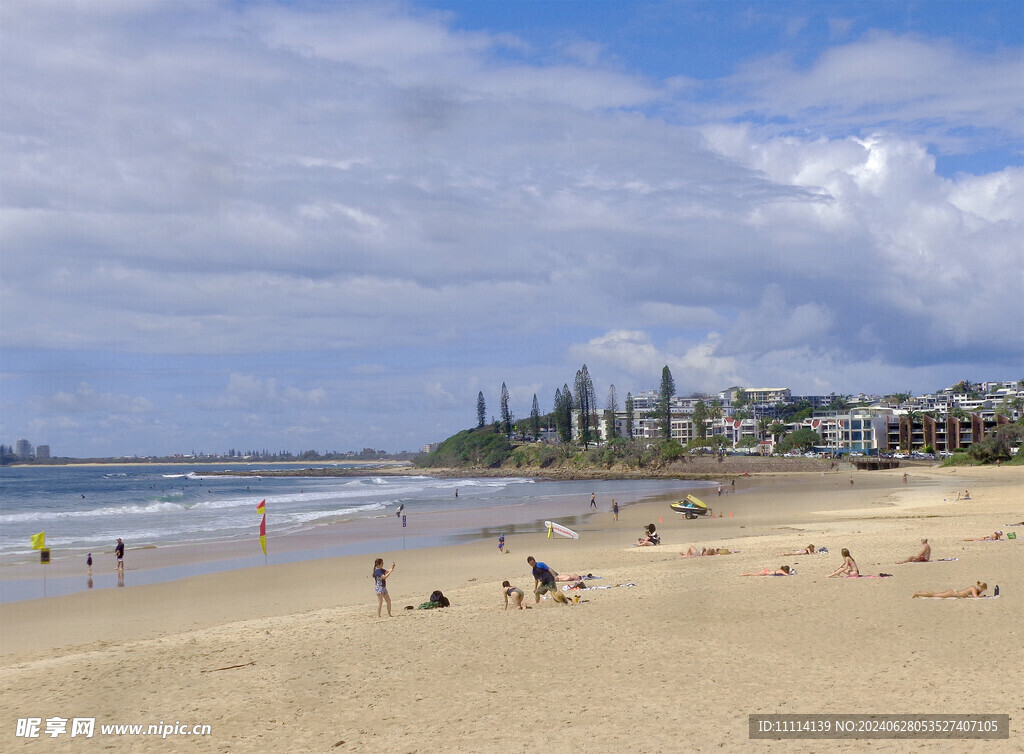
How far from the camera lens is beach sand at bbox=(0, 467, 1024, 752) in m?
7.96

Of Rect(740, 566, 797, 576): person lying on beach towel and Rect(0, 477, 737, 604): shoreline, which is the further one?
Rect(0, 477, 737, 604): shoreline

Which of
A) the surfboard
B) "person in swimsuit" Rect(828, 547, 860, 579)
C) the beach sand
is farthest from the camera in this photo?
A: the surfboard

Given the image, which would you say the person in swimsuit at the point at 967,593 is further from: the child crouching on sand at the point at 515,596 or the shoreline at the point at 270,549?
the shoreline at the point at 270,549

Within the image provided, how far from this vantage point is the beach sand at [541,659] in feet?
26.1

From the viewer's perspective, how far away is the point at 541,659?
10.4 metres

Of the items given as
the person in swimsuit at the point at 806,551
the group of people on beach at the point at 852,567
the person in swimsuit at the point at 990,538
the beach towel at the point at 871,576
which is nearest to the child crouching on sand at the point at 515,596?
the group of people on beach at the point at 852,567

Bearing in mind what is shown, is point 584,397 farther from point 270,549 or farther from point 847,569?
point 847,569

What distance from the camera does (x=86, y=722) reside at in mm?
8719

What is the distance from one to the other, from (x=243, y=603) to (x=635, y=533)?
677 inches

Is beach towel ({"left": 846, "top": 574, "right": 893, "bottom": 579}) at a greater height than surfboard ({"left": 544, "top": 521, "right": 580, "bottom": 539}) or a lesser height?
greater

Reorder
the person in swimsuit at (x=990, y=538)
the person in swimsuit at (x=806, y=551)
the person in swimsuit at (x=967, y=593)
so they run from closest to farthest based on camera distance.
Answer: the person in swimsuit at (x=967, y=593)
the person in swimsuit at (x=806, y=551)
the person in swimsuit at (x=990, y=538)

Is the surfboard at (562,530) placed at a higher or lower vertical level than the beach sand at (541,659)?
lower

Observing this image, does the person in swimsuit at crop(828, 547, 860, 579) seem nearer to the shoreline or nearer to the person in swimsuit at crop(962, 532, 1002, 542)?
the person in swimsuit at crop(962, 532, 1002, 542)

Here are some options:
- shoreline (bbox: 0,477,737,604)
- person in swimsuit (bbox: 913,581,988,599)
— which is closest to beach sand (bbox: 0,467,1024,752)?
person in swimsuit (bbox: 913,581,988,599)
